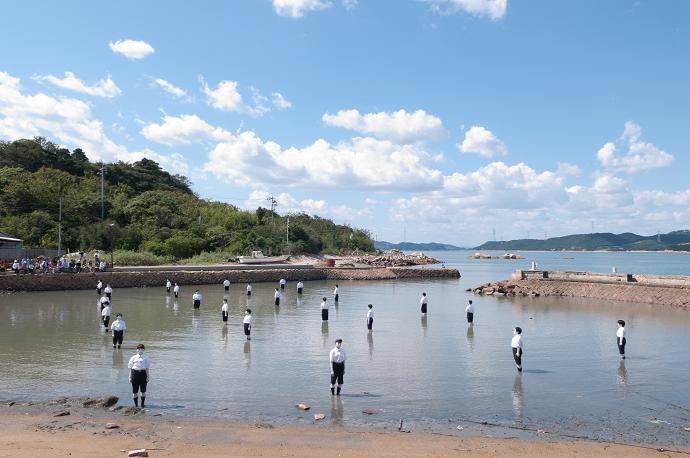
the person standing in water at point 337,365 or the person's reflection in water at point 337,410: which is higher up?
the person standing in water at point 337,365

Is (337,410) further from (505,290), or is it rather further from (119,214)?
(119,214)

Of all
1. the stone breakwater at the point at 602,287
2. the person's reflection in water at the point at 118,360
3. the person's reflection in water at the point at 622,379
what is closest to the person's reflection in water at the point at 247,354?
the person's reflection in water at the point at 118,360

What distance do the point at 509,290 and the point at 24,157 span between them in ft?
241

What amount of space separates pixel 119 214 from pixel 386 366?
61187mm

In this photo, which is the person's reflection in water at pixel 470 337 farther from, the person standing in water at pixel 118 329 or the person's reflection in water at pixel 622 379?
the person standing in water at pixel 118 329

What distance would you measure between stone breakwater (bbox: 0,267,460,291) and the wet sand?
34513mm

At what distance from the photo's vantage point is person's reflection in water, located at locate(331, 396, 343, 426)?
11.1 metres

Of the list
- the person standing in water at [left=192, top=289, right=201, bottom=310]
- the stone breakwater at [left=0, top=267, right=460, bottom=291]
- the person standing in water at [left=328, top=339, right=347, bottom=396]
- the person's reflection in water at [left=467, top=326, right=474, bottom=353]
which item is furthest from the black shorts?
the stone breakwater at [left=0, top=267, right=460, bottom=291]

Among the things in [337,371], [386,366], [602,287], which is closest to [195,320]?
[386,366]

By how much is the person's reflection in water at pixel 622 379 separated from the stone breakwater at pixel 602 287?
→ 19654 mm

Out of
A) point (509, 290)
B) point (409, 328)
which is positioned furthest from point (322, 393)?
point (509, 290)

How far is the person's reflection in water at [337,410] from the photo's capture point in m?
11.1

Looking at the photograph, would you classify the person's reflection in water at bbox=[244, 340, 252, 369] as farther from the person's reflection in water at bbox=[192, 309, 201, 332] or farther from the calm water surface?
the person's reflection in water at bbox=[192, 309, 201, 332]

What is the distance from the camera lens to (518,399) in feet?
42.4
